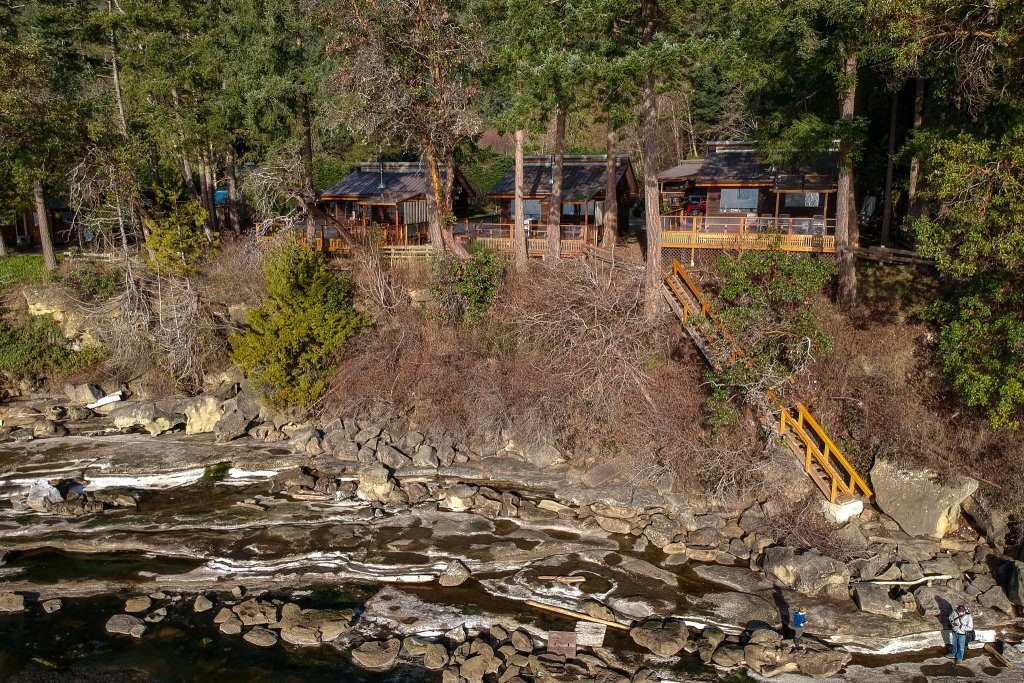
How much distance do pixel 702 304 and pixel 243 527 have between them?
16070mm

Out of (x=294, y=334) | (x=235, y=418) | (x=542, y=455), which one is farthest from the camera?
(x=235, y=418)

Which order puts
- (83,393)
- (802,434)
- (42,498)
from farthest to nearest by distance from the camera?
(83,393) < (42,498) < (802,434)

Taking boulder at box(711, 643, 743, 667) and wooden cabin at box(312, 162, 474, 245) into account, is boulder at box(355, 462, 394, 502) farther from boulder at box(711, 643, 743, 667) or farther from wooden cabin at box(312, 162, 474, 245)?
wooden cabin at box(312, 162, 474, 245)

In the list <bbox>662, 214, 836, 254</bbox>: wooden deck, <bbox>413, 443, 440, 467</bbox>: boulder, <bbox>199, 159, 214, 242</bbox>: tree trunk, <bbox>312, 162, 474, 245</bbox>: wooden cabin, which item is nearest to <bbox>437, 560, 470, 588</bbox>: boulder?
<bbox>413, 443, 440, 467</bbox>: boulder

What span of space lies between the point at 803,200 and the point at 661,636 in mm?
21630

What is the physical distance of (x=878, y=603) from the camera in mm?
17031

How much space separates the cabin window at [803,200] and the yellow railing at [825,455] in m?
12.6

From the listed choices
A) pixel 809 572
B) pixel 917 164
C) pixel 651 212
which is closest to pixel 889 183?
pixel 917 164

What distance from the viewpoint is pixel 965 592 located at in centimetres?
1745

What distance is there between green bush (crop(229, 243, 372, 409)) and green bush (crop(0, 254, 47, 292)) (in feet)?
45.2

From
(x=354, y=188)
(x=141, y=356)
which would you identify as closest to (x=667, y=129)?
(x=354, y=188)

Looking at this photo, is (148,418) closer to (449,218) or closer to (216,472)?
(216,472)

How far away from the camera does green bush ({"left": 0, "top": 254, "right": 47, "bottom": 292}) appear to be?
35.1 meters

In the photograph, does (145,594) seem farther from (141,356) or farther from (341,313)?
(141,356)
